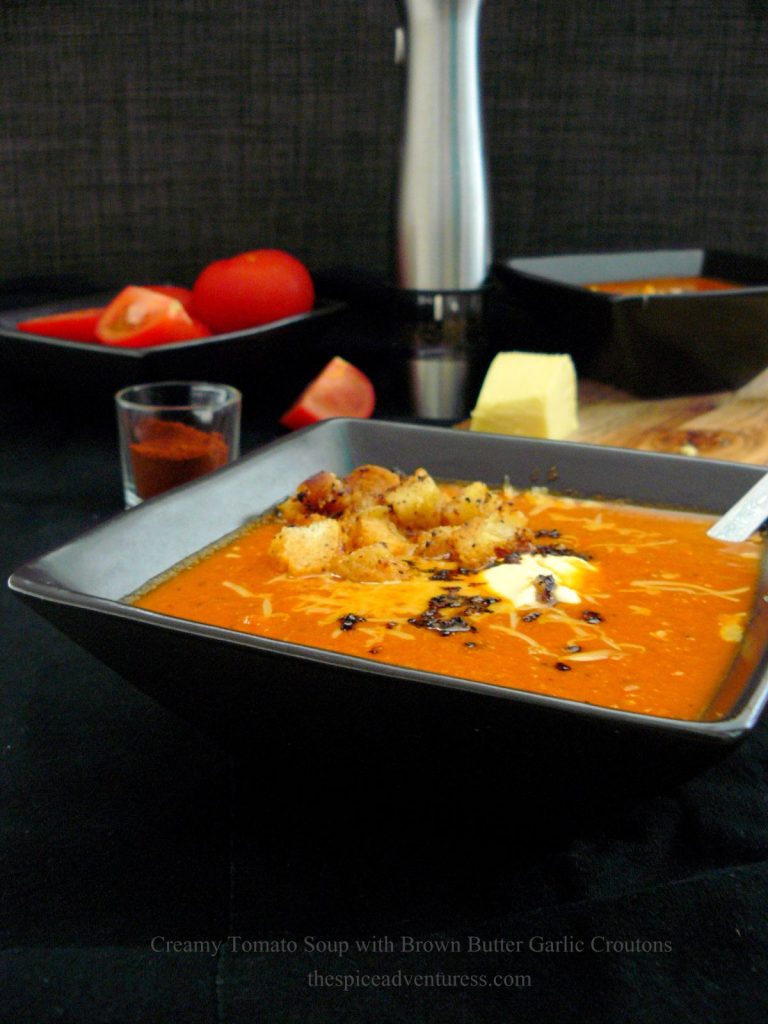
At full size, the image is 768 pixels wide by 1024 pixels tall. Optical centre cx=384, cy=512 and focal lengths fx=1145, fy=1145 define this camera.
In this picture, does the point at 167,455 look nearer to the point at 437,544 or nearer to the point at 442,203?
the point at 437,544

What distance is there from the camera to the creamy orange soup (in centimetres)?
95

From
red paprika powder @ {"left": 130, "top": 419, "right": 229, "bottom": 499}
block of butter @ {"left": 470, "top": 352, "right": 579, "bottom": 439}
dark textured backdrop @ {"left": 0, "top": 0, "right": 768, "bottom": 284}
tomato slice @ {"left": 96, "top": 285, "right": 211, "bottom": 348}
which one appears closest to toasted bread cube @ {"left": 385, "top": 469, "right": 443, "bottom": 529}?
red paprika powder @ {"left": 130, "top": 419, "right": 229, "bottom": 499}

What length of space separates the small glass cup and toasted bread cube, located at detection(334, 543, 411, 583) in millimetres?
590

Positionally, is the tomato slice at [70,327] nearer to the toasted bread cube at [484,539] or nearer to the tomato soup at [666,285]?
the tomato soup at [666,285]

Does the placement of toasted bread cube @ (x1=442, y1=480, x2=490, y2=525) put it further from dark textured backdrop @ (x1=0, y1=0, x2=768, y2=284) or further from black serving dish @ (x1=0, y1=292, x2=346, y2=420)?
dark textured backdrop @ (x1=0, y1=0, x2=768, y2=284)

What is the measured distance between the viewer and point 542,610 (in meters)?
1.07

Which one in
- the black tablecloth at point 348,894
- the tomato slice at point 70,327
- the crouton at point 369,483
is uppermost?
the tomato slice at point 70,327

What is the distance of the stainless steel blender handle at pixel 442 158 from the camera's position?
2.08 meters

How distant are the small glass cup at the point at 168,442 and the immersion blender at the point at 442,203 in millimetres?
556

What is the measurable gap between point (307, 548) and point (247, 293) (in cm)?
122

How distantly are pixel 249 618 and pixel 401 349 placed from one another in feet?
4.10

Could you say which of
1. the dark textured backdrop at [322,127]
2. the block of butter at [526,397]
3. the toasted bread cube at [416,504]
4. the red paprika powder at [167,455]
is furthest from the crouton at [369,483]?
the dark textured backdrop at [322,127]

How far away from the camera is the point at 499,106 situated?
9.46 ft

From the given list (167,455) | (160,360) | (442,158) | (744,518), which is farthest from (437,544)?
(442,158)
